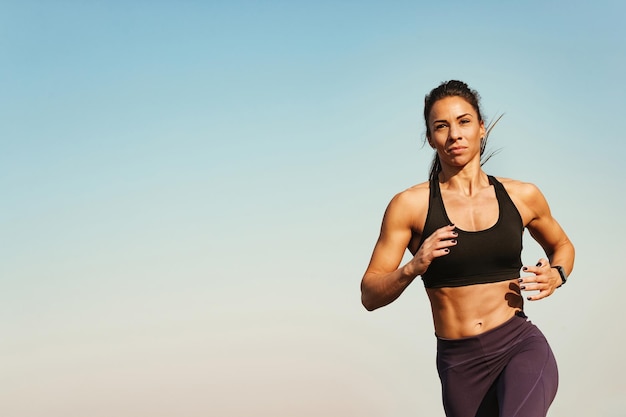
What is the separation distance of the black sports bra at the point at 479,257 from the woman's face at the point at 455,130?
0.47m

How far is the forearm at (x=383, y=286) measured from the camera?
561 cm

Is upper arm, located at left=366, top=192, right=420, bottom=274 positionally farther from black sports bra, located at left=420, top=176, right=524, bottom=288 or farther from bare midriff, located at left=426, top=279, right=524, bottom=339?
bare midriff, located at left=426, top=279, right=524, bottom=339

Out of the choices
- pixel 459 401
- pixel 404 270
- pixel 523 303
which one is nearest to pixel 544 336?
pixel 523 303

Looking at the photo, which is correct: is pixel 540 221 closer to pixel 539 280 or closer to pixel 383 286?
pixel 539 280

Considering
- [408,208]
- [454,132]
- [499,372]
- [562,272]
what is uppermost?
[454,132]

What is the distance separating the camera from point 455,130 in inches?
246

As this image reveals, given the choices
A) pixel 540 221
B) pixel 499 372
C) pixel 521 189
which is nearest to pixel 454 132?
pixel 521 189

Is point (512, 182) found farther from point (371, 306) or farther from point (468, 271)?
point (371, 306)

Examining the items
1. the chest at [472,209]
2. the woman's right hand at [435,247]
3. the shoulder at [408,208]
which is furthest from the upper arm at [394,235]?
the woman's right hand at [435,247]

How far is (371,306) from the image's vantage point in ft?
19.8

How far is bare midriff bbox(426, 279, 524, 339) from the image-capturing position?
234 inches

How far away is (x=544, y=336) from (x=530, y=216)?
0.94m

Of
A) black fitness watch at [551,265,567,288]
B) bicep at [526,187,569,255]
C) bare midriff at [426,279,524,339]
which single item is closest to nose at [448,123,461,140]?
bicep at [526,187,569,255]

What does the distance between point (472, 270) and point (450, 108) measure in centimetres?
119
